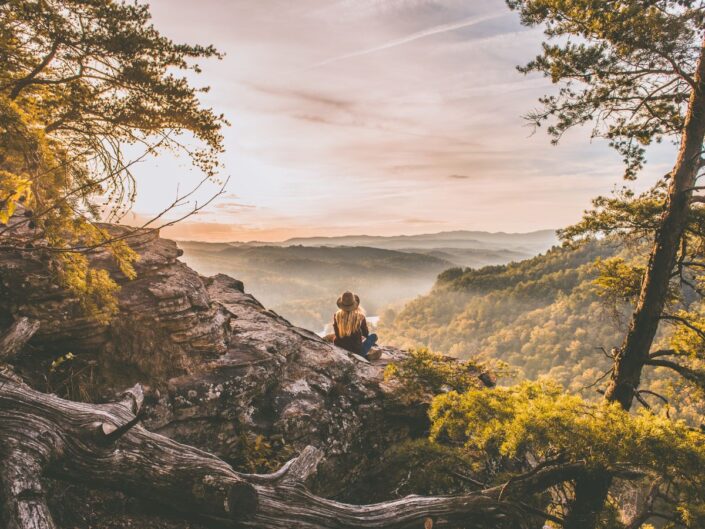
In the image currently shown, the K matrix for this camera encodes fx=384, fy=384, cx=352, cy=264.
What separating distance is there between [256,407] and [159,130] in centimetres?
534

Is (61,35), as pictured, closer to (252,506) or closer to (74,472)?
(74,472)

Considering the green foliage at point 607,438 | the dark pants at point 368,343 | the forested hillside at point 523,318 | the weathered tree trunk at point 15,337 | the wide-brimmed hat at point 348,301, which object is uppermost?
the wide-brimmed hat at point 348,301

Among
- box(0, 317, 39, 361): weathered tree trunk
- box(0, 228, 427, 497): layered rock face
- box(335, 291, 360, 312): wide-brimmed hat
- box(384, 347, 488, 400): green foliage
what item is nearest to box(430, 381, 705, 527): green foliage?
box(384, 347, 488, 400): green foliage

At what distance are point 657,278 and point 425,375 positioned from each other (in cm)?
413

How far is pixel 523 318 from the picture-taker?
109 meters

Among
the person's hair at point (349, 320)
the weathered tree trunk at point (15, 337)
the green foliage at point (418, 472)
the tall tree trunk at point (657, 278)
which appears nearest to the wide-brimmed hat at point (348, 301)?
the person's hair at point (349, 320)

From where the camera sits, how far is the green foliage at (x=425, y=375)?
7.31m

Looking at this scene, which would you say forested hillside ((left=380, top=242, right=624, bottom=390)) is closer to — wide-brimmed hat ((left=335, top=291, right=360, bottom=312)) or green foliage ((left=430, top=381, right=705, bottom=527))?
wide-brimmed hat ((left=335, top=291, right=360, bottom=312))

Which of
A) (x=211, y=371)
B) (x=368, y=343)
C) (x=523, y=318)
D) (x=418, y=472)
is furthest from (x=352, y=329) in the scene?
(x=523, y=318)

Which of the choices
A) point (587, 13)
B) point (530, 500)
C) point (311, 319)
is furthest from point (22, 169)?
point (311, 319)

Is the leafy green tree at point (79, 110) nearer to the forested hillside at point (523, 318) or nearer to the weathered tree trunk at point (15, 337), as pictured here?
the weathered tree trunk at point (15, 337)

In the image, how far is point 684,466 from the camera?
3.96 m

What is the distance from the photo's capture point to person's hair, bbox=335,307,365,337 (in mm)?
9669

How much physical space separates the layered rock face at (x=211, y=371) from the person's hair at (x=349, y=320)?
1148 millimetres
